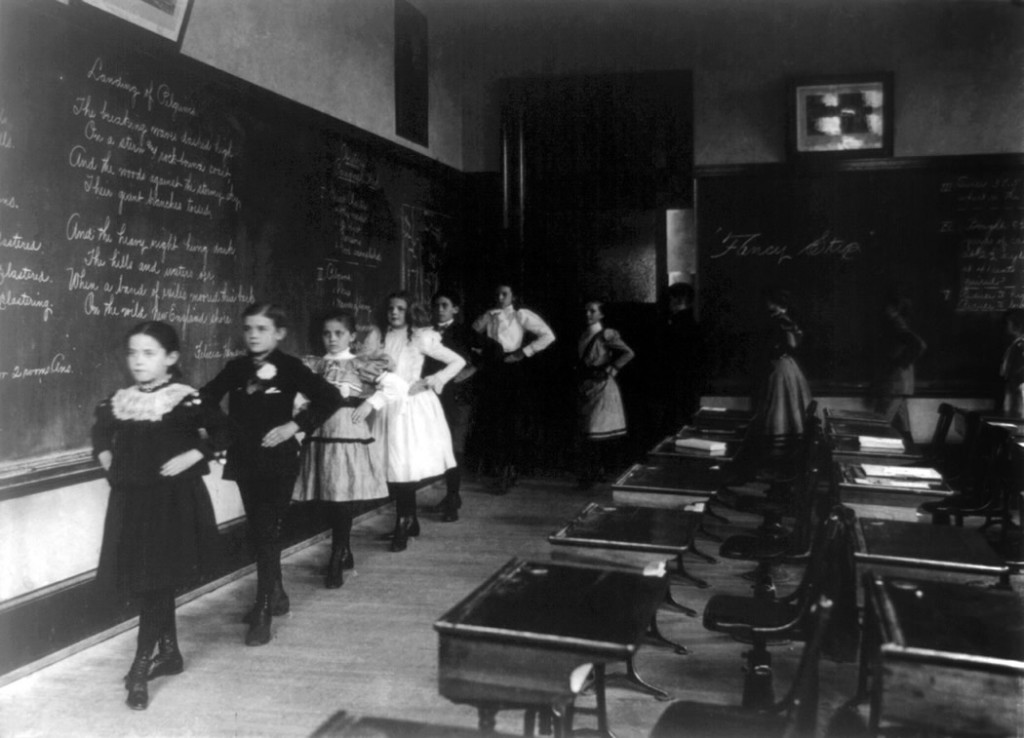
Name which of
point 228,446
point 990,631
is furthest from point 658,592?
point 228,446

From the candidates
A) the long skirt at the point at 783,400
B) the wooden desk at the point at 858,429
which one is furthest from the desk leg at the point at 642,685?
the long skirt at the point at 783,400

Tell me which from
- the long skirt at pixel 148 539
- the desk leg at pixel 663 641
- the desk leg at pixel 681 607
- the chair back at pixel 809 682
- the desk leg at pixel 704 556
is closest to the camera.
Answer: the chair back at pixel 809 682

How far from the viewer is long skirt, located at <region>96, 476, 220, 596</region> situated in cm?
286

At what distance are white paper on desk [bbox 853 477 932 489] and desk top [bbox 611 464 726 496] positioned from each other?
1.75 ft

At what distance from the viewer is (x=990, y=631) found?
A: 1.76 m

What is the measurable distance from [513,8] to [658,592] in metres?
6.72

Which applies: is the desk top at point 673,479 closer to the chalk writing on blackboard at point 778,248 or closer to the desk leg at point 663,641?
the desk leg at point 663,641

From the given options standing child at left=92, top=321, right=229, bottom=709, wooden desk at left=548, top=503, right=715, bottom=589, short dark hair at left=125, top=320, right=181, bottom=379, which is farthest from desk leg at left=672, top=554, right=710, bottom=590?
short dark hair at left=125, top=320, right=181, bottom=379

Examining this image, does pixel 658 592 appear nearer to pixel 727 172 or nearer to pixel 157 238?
pixel 157 238

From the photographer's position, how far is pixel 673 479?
367 cm

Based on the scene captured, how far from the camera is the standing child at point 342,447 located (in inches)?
163

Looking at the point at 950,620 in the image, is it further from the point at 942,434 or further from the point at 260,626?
the point at 942,434

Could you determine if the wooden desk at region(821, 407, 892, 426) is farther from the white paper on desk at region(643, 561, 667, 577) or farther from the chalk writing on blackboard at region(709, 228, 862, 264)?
the white paper on desk at region(643, 561, 667, 577)

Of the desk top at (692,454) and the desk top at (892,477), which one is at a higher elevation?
the desk top at (892,477)
